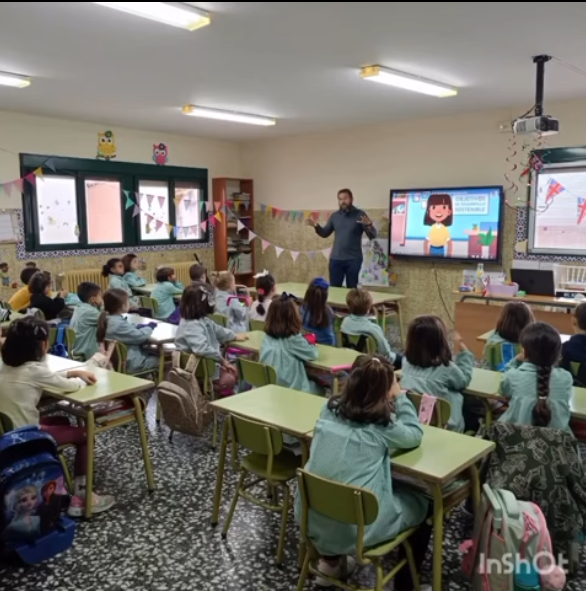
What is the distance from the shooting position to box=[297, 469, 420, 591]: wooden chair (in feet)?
6.12

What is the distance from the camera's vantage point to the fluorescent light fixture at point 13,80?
488cm

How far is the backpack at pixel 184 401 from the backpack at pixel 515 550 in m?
1.99

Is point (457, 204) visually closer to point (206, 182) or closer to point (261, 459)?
point (206, 182)

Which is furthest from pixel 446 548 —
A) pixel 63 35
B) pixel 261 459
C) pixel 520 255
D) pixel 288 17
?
pixel 520 255

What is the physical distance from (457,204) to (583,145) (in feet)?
4.83

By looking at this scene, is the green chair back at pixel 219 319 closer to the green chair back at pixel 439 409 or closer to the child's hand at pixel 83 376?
the child's hand at pixel 83 376

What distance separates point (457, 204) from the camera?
686cm

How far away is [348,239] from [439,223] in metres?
1.15

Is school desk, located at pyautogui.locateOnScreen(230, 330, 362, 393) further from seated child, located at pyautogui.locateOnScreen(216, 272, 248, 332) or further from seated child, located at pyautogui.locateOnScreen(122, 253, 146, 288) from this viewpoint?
seated child, located at pyautogui.locateOnScreen(122, 253, 146, 288)

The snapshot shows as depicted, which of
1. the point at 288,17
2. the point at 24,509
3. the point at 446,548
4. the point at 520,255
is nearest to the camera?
the point at 24,509

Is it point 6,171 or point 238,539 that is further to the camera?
point 6,171

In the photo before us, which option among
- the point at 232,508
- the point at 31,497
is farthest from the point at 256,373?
the point at 31,497

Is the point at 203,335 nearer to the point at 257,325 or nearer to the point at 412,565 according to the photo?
the point at 257,325

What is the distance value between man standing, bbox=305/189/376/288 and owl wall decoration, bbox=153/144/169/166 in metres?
2.67
